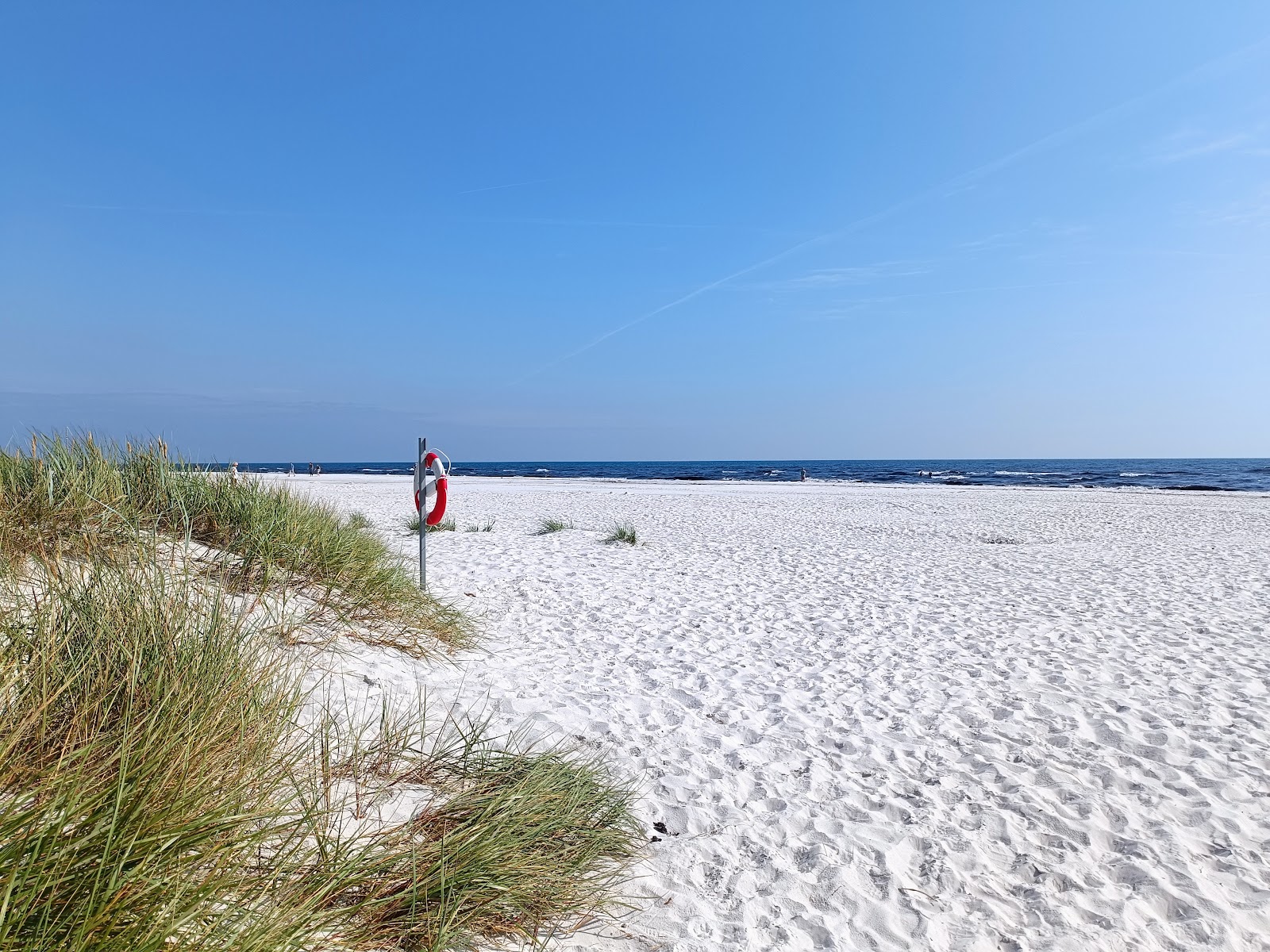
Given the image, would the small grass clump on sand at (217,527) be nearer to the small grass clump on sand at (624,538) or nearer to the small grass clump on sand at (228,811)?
the small grass clump on sand at (228,811)

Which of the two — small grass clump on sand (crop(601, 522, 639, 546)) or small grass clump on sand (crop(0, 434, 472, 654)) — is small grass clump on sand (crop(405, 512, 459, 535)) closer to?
small grass clump on sand (crop(601, 522, 639, 546))

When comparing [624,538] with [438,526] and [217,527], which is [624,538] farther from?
[217,527]

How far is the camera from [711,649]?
240 inches

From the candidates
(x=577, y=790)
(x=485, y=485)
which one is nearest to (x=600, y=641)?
(x=577, y=790)

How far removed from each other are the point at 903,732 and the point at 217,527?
528cm

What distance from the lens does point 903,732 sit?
4395 mm

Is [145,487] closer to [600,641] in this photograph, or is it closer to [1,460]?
[1,460]

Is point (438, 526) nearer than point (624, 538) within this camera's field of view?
No

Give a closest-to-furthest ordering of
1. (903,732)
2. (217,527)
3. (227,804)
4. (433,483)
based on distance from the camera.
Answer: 1. (227,804)
2. (903,732)
3. (217,527)
4. (433,483)

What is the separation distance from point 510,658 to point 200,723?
353 centimetres

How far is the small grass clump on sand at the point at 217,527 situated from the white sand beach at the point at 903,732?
1.93 ft

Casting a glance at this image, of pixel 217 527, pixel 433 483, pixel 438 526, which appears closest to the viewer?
pixel 217 527

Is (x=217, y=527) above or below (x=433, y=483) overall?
below

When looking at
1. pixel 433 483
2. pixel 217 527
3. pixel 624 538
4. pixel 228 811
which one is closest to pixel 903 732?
pixel 228 811
